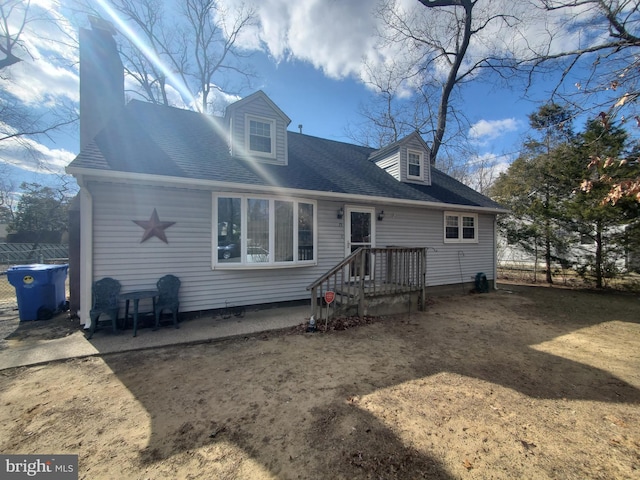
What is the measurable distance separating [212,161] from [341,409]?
5780 millimetres

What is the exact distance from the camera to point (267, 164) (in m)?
7.23

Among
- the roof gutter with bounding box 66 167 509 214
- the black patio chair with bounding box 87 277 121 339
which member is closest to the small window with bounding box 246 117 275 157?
the roof gutter with bounding box 66 167 509 214

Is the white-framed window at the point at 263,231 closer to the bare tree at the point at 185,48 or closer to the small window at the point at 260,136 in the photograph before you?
the small window at the point at 260,136

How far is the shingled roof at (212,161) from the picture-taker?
17.3ft

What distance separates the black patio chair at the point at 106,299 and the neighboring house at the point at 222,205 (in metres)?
0.16

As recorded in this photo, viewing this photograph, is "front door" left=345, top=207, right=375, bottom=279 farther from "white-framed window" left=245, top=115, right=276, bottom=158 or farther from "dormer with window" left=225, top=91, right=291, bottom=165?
"white-framed window" left=245, top=115, right=276, bottom=158

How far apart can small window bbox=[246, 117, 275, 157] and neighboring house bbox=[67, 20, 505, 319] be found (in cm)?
3

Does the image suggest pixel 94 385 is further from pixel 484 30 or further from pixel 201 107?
pixel 484 30

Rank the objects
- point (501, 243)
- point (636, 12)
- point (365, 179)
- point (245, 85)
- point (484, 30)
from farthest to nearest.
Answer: point (245, 85), point (501, 243), point (484, 30), point (365, 179), point (636, 12)

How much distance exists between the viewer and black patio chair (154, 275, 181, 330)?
518 centimetres

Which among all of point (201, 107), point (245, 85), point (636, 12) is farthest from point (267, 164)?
point (245, 85)

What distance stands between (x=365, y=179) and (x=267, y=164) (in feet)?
10.5

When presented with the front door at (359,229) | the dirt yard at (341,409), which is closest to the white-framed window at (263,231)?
the front door at (359,229)

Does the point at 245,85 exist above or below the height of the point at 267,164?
above
